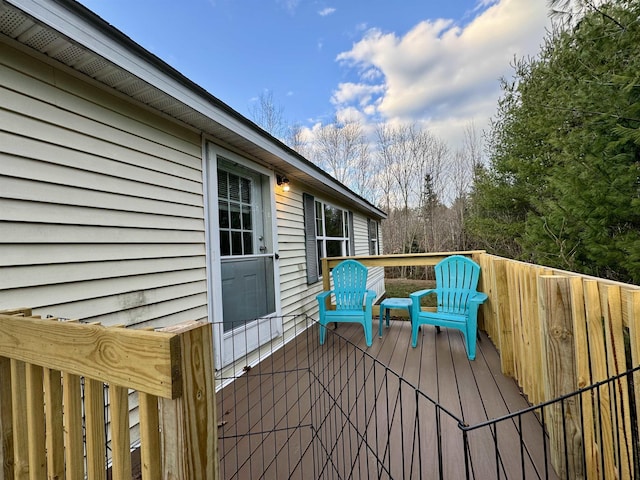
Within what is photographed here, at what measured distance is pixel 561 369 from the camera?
4.62 ft

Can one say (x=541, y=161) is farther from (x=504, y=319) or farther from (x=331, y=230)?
(x=504, y=319)

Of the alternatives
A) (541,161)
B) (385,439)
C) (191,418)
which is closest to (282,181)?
(385,439)

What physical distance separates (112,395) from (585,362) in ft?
5.81

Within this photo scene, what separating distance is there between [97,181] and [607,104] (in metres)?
4.56

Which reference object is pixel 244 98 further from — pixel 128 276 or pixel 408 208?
pixel 128 276

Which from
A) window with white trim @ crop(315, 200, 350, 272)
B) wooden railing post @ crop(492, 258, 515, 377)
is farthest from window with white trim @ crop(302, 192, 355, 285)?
wooden railing post @ crop(492, 258, 515, 377)

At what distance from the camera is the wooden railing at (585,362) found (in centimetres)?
109

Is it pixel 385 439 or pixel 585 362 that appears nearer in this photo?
pixel 585 362

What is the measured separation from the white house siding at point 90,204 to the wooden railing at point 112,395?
72 centimetres

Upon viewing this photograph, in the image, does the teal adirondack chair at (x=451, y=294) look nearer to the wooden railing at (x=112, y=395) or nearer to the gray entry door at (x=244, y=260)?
the gray entry door at (x=244, y=260)

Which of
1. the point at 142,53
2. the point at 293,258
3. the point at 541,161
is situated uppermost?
the point at 541,161

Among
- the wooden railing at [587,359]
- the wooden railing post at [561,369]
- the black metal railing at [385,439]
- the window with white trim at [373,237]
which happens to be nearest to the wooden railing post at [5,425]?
the black metal railing at [385,439]

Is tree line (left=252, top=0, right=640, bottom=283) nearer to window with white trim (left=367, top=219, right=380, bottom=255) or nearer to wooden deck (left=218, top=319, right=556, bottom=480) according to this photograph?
wooden deck (left=218, top=319, right=556, bottom=480)

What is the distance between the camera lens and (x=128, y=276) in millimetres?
1989
